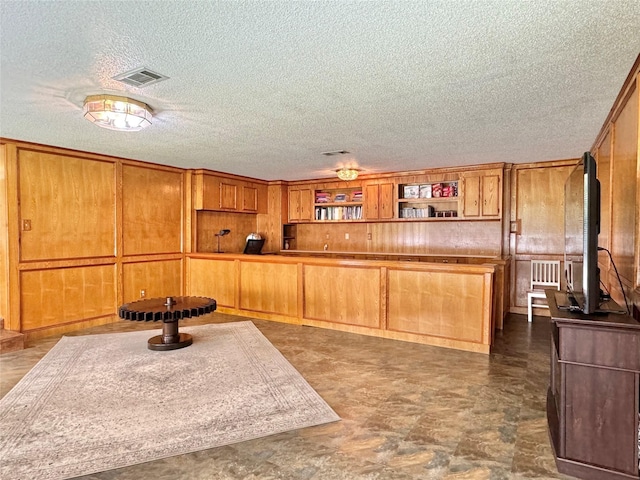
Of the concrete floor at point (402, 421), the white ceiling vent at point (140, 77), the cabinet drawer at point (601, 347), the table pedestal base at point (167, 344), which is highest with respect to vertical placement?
the white ceiling vent at point (140, 77)

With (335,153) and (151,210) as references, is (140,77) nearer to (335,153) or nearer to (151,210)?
(335,153)

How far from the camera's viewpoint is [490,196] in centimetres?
594

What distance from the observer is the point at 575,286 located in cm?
256

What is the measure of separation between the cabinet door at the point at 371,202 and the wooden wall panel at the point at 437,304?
2.47 meters

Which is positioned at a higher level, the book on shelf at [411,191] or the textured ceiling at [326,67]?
the textured ceiling at [326,67]

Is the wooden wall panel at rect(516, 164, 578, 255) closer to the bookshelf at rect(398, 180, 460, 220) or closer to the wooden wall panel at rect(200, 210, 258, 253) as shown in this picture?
the bookshelf at rect(398, 180, 460, 220)

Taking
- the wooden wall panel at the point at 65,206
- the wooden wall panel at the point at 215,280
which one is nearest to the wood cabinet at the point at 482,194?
the wooden wall panel at the point at 215,280

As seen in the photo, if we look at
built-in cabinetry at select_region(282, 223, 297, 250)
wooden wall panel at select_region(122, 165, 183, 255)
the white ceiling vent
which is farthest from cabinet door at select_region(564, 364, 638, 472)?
built-in cabinetry at select_region(282, 223, 297, 250)

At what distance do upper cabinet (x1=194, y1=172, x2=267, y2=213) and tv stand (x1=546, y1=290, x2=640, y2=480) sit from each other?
570cm

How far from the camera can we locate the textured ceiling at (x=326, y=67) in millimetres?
1859

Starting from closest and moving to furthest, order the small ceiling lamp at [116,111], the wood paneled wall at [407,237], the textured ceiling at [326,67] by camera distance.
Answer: the textured ceiling at [326,67] < the small ceiling lamp at [116,111] < the wood paneled wall at [407,237]

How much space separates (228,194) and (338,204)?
213 cm

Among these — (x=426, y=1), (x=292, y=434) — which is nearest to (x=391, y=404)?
(x=292, y=434)

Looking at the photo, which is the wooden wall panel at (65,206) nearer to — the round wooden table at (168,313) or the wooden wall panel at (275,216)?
the round wooden table at (168,313)
